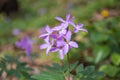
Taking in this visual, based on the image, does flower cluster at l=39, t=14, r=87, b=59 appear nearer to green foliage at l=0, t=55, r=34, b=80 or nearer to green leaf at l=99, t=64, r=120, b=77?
green foliage at l=0, t=55, r=34, b=80

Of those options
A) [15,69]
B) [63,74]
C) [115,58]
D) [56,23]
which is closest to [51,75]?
[63,74]

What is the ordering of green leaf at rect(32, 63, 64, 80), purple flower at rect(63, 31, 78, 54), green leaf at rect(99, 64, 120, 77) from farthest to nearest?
green leaf at rect(99, 64, 120, 77) < green leaf at rect(32, 63, 64, 80) < purple flower at rect(63, 31, 78, 54)

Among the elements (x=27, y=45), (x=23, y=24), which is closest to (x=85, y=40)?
(x=27, y=45)

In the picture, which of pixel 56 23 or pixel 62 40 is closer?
pixel 62 40

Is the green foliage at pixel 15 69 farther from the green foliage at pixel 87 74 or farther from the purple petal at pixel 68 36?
the purple petal at pixel 68 36

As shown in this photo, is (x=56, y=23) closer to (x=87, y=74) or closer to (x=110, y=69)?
(x=110, y=69)

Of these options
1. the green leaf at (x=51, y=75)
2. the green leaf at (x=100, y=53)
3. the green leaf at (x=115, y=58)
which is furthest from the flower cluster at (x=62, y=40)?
the green leaf at (x=100, y=53)

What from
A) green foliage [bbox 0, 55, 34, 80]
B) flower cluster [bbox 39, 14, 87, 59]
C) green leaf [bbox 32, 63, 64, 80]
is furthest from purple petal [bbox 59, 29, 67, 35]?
green foliage [bbox 0, 55, 34, 80]

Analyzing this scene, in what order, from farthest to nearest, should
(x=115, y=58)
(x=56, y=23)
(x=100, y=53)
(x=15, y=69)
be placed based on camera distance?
1. (x=56, y=23)
2. (x=100, y=53)
3. (x=115, y=58)
4. (x=15, y=69)
